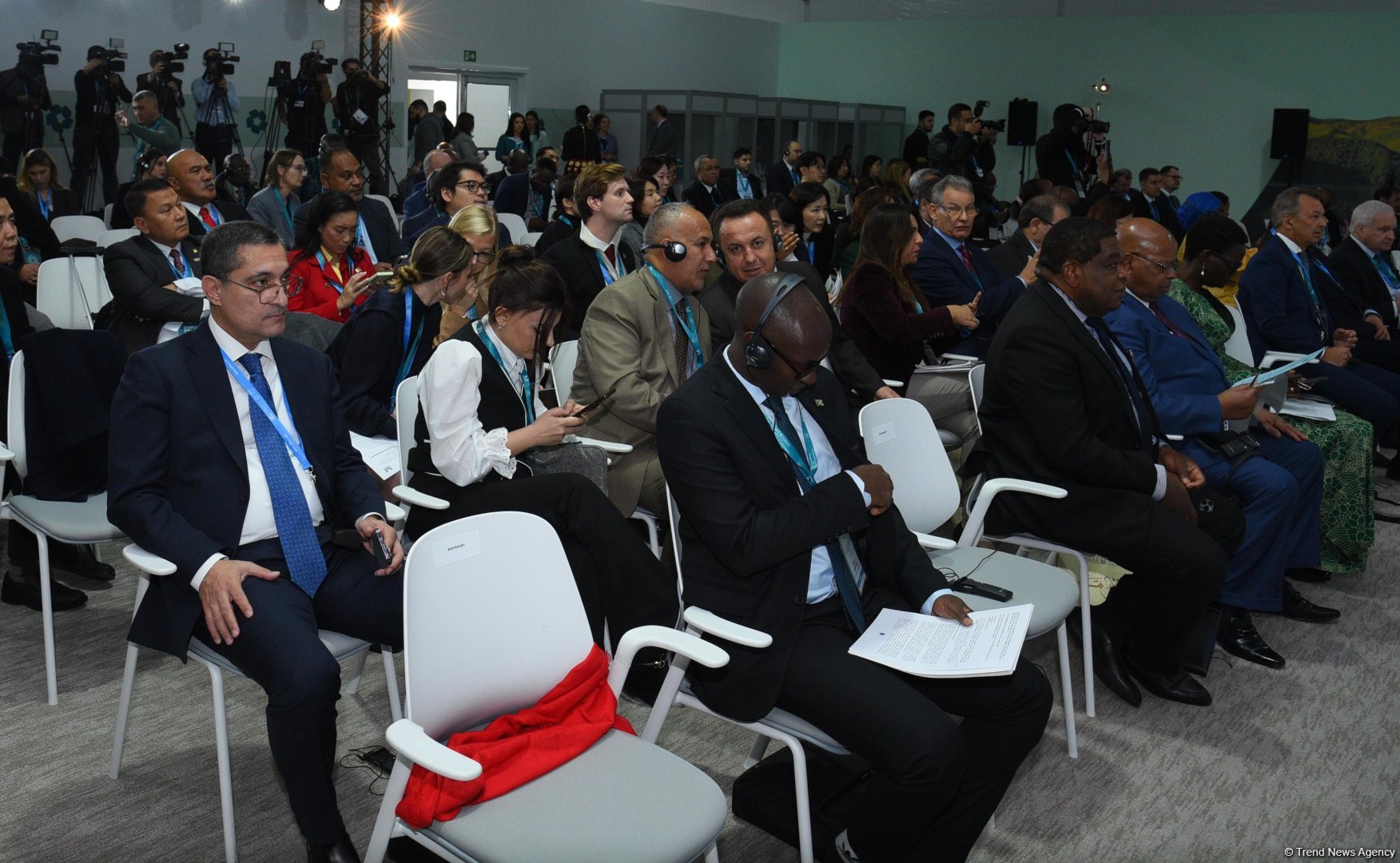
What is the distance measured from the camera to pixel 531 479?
3.04 meters

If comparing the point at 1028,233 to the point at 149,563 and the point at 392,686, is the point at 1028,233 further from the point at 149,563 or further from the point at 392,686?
the point at 149,563

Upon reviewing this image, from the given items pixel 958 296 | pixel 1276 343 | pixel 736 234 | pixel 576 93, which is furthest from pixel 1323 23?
pixel 736 234

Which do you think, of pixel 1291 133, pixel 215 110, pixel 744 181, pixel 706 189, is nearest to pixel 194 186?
pixel 706 189

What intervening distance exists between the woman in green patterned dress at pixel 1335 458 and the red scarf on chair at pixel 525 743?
10.1ft

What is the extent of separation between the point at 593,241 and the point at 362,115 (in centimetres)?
793

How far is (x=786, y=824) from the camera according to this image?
254 cm

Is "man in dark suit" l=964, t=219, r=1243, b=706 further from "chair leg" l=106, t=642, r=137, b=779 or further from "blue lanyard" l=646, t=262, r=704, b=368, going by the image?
"chair leg" l=106, t=642, r=137, b=779

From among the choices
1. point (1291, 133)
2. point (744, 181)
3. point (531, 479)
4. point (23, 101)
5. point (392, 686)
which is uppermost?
point (1291, 133)

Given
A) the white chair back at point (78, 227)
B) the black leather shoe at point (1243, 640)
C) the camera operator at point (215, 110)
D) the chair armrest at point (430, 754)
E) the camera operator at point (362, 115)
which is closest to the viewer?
the chair armrest at point (430, 754)

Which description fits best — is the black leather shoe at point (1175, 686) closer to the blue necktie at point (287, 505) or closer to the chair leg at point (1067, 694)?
the chair leg at point (1067, 694)

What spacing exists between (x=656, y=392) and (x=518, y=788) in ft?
5.81

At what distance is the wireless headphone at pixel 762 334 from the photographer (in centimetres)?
228

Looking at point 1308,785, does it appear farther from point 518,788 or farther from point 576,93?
point 576,93

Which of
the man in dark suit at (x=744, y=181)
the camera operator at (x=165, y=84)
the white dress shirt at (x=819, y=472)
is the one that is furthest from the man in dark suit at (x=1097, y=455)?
the camera operator at (x=165, y=84)
